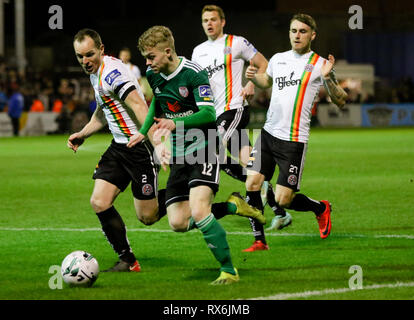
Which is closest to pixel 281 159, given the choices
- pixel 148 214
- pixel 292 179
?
pixel 292 179

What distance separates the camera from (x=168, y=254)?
26.9 feet

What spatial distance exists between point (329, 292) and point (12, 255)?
3.28 meters

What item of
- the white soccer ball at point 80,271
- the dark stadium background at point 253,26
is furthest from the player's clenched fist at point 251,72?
the dark stadium background at point 253,26

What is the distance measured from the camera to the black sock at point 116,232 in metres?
7.37

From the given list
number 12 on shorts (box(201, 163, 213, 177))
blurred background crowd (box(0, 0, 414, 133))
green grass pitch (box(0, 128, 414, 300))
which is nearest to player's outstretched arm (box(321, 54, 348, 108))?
green grass pitch (box(0, 128, 414, 300))

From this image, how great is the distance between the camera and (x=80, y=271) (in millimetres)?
6656

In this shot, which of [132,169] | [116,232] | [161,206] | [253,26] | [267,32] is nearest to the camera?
[116,232]

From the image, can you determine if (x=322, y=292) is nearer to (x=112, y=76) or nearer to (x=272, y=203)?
(x=112, y=76)

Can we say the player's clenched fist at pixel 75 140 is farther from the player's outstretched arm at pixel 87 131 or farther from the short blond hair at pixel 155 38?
the short blond hair at pixel 155 38

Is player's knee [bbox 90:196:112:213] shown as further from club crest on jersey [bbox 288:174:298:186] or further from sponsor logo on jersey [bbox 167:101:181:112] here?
club crest on jersey [bbox 288:174:298:186]

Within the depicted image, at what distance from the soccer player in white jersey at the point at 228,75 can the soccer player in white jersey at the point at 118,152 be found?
2.66 m

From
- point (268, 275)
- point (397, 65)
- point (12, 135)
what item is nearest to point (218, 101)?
point (268, 275)

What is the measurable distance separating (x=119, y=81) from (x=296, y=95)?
2.22m
